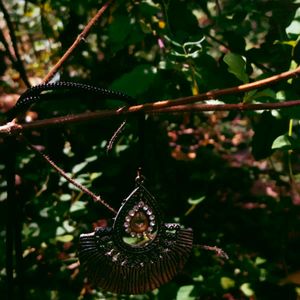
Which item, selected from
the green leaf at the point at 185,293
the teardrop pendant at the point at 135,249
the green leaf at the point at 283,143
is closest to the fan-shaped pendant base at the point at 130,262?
the teardrop pendant at the point at 135,249

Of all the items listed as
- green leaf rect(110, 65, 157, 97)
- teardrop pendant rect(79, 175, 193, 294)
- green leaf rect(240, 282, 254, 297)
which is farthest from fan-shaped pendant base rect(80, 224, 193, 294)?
green leaf rect(240, 282, 254, 297)

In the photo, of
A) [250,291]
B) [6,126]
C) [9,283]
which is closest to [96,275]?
[9,283]

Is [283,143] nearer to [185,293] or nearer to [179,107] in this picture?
[179,107]

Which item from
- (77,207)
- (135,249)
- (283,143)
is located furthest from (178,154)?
(135,249)

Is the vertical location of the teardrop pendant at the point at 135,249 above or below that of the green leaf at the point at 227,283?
above

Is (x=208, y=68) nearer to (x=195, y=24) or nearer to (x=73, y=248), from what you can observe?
(x=195, y=24)

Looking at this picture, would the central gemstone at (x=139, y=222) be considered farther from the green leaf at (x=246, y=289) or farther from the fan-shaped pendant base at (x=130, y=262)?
the green leaf at (x=246, y=289)
